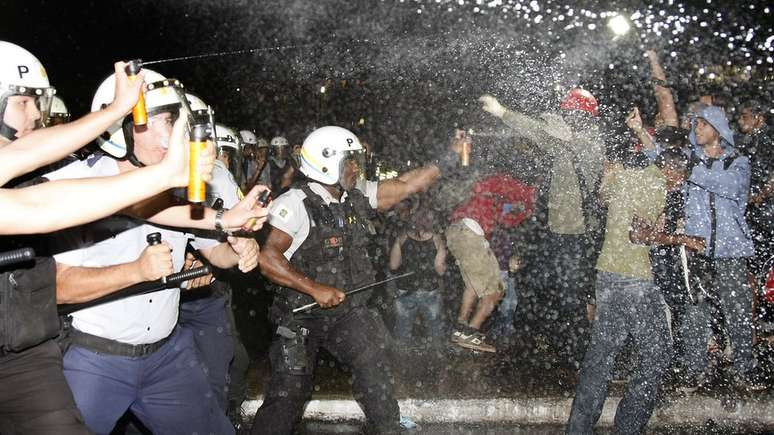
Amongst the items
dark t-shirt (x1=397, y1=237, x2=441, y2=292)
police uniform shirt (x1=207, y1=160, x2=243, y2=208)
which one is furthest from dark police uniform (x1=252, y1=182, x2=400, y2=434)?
dark t-shirt (x1=397, y1=237, x2=441, y2=292)

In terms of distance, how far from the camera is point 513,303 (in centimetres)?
691

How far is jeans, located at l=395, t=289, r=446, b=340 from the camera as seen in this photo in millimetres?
6664

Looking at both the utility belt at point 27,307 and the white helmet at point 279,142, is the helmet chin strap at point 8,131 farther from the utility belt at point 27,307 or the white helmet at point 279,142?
the white helmet at point 279,142

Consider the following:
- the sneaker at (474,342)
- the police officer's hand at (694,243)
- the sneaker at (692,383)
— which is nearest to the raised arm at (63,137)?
the police officer's hand at (694,243)

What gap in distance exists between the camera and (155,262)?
2627mm

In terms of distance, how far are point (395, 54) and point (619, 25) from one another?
10336mm

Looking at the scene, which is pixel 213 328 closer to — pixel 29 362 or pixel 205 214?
pixel 205 214

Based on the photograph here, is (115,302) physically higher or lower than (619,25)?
lower

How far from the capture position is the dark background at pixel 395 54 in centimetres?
988

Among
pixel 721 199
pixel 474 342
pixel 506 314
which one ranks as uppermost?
pixel 721 199

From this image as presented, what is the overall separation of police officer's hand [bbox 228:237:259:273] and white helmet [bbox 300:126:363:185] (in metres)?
1.33

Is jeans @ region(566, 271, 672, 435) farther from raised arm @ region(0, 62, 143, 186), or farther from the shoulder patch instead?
raised arm @ region(0, 62, 143, 186)

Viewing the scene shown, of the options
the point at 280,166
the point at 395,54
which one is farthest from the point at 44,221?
the point at 395,54

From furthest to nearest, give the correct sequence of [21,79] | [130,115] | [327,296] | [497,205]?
1. [497,205]
2. [327,296]
3. [21,79]
4. [130,115]
